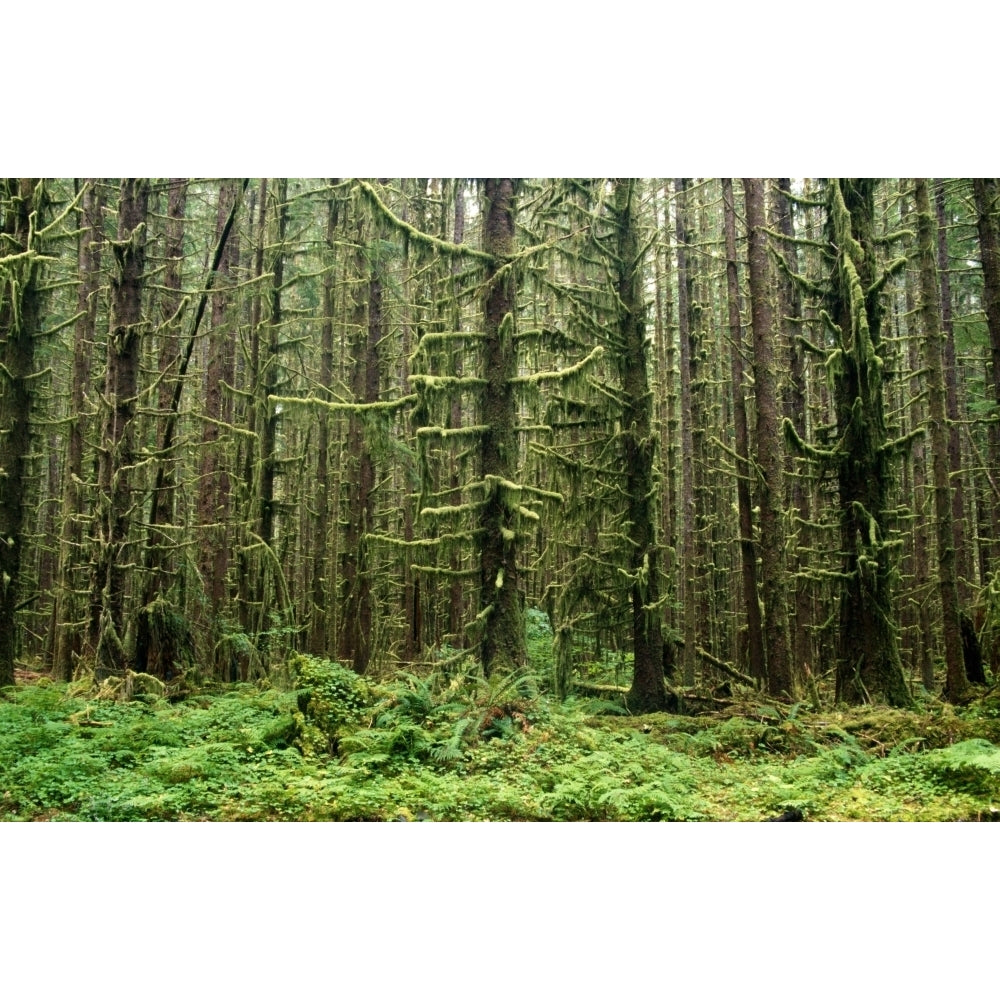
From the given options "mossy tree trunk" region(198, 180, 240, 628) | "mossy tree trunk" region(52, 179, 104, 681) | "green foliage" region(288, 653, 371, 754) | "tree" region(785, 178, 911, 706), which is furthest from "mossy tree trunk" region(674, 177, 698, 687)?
"mossy tree trunk" region(52, 179, 104, 681)

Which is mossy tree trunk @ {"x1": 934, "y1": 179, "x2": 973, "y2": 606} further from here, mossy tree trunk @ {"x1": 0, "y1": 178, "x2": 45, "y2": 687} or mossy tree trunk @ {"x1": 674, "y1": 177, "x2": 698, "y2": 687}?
mossy tree trunk @ {"x1": 0, "y1": 178, "x2": 45, "y2": 687}

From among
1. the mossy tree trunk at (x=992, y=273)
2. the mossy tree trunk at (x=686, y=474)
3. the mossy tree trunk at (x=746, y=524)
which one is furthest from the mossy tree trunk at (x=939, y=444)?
the mossy tree trunk at (x=686, y=474)

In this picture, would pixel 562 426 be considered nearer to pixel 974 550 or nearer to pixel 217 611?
pixel 217 611

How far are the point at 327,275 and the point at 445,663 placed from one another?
26.5 feet

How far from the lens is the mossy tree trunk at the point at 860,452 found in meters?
8.12

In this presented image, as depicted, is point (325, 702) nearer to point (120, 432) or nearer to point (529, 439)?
point (120, 432)

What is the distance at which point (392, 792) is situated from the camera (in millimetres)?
6539

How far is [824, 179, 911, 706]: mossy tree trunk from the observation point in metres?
8.12

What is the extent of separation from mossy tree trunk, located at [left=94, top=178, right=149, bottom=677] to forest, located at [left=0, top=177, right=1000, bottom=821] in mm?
37

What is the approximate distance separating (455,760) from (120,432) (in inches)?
210

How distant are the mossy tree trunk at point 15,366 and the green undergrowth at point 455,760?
114 centimetres

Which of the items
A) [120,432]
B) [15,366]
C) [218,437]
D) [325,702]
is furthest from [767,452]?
[15,366]

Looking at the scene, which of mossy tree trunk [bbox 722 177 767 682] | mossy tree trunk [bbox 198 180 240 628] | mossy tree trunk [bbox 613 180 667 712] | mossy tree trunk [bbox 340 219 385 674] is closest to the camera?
mossy tree trunk [bbox 613 180 667 712]

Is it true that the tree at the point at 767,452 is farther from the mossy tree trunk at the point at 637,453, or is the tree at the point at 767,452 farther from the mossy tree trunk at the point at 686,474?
the mossy tree trunk at the point at 686,474
